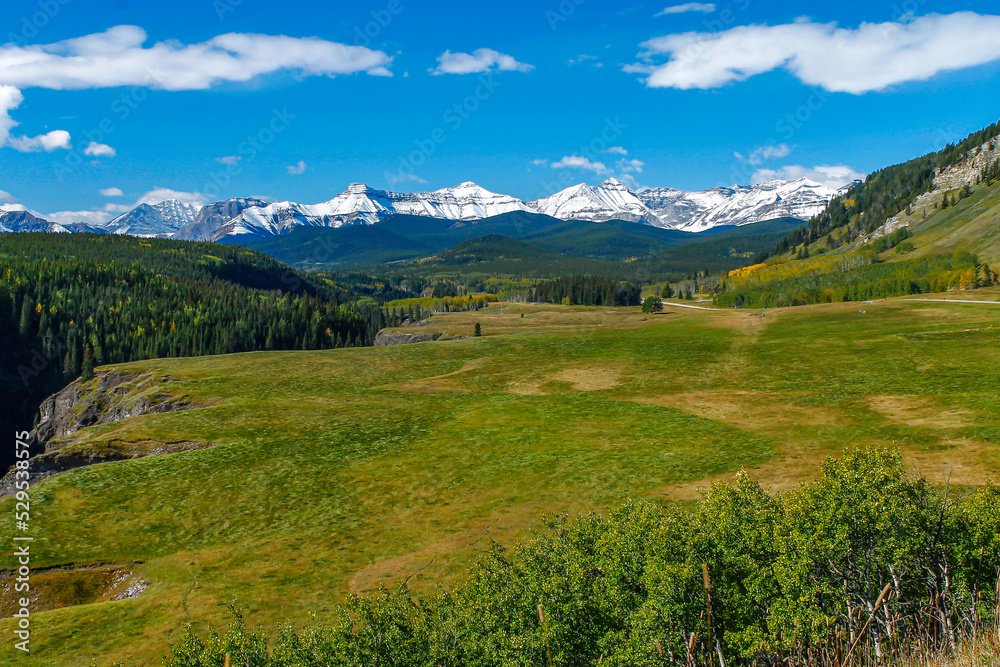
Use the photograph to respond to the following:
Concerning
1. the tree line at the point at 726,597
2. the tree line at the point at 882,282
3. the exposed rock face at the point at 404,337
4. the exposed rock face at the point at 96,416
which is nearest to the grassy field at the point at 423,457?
the exposed rock face at the point at 96,416

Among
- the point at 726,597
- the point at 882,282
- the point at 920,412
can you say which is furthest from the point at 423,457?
the point at 882,282

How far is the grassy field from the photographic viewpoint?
28.0 m

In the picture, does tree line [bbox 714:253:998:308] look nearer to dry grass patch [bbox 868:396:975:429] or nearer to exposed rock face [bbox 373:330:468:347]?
exposed rock face [bbox 373:330:468:347]

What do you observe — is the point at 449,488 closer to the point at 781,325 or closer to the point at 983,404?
the point at 983,404

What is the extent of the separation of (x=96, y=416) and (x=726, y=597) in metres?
94.8

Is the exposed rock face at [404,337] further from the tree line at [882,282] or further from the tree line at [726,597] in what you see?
the tree line at [726,597]

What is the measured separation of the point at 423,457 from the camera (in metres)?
46.9

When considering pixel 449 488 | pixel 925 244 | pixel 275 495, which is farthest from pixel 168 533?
pixel 925 244

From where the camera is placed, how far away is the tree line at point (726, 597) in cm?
1648

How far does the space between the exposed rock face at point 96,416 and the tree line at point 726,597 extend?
134 ft

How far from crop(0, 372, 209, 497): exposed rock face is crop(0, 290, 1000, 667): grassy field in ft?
5.24

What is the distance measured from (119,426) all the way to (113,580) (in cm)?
3166

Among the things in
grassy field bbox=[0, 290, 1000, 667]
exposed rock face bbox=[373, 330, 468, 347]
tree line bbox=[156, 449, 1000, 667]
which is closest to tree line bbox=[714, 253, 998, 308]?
grassy field bbox=[0, 290, 1000, 667]

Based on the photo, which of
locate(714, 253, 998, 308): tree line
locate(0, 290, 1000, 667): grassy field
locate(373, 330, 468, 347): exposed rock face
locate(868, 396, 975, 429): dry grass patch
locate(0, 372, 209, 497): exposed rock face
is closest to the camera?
locate(0, 290, 1000, 667): grassy field
